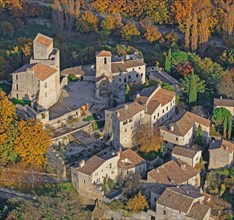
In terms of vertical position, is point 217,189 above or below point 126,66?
below

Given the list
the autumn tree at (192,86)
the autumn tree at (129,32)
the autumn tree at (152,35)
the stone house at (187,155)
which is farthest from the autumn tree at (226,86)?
the autumn tree at (129,32)

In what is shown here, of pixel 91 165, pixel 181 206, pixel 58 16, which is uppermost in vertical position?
pixel 58 16

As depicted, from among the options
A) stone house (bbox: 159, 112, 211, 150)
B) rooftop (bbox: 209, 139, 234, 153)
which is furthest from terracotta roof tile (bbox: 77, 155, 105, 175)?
rooftop (bbox: 209, 139, 234, 153)

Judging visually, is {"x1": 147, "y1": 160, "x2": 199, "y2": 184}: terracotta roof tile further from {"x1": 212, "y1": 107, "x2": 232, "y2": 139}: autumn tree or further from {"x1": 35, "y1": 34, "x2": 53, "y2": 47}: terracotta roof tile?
{"x1": 35, "y1": 34, "x2": 53, "y2": 47}: terracotta roof tile

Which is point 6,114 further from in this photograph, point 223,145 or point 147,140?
point 223,145

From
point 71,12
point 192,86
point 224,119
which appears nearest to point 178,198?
point 224,119

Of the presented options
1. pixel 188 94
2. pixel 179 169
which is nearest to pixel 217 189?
pixel 179 169

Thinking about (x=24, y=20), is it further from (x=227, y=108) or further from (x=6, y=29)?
(x=227, y=108)
